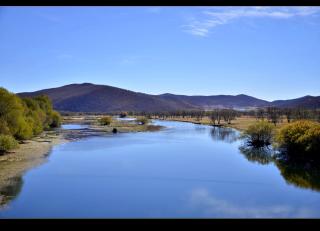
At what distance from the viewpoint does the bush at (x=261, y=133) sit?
34406 millimetres

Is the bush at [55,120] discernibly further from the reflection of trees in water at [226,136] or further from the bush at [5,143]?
the bush at [5,143]

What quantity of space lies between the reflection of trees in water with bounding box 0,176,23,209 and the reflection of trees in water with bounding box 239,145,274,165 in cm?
1600

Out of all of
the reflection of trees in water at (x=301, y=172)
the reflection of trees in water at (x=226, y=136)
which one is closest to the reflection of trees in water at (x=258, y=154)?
the reflection of trees in water at (x=301, y=172)

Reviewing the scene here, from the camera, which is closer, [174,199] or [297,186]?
[174,199]

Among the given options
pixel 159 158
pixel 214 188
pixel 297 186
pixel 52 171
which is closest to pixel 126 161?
pixel 159 158

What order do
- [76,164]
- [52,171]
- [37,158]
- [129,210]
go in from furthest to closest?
[37,158]
[76,164]
[52,171]
[129,210]

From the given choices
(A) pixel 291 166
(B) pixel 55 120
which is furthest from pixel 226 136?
(B) pixel 55 120

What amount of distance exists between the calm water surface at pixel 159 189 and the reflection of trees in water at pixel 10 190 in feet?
0.72

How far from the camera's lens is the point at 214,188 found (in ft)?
57.4

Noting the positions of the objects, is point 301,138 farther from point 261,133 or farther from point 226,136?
point 226,136

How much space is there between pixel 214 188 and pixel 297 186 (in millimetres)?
4267

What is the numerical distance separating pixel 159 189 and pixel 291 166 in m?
10.7

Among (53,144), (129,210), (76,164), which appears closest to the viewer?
(129,210)
